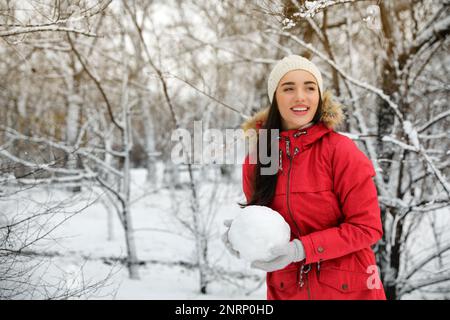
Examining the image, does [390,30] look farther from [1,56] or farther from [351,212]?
[1,56]

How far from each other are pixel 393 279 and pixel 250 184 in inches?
95.6

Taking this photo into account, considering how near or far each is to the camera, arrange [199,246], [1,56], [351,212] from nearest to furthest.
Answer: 1. [351,212]
2. [199,246]
3. [1,56]

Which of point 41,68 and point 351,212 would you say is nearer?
point 351,212

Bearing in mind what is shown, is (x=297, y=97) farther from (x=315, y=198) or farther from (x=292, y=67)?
(x=315, y=198)

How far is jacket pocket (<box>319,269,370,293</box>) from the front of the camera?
147 cm

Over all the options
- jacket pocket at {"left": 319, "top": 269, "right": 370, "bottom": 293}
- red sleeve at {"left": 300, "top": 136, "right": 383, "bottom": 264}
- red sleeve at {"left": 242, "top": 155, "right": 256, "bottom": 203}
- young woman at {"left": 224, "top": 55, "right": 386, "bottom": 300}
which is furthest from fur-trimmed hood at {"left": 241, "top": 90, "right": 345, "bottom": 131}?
jacket pocket at {"left": 319, "top": 269, "right": 370, "bottom": 293}

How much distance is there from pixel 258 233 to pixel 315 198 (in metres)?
0.30

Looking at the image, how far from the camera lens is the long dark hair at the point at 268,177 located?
5.38 ft

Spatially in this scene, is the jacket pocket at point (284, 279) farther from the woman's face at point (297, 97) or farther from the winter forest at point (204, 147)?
the winter forest at point (204, 147)

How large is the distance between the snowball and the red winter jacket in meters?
0.11

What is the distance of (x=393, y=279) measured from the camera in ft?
11.3
